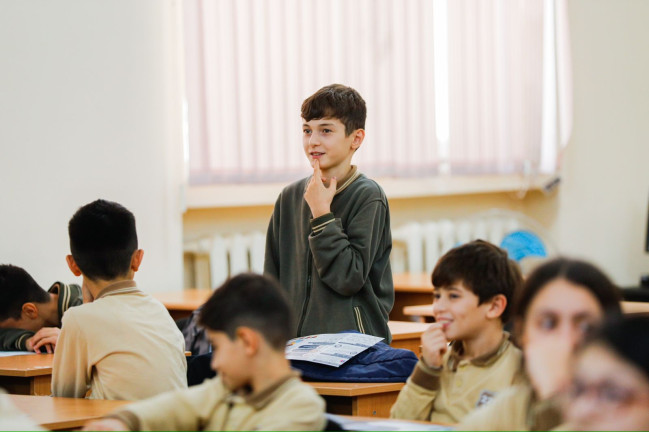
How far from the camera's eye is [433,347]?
195 cm

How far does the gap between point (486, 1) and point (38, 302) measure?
13.4 feet

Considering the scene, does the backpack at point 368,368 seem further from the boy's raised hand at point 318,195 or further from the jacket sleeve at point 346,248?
the boy's raised hand at point 318,195

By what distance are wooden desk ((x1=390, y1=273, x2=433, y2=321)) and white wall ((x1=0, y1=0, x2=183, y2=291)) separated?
119 cm

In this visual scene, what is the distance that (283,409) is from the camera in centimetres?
151

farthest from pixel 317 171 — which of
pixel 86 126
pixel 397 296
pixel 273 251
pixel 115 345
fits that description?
pixel 397 296

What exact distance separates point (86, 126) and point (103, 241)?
7.11 ft

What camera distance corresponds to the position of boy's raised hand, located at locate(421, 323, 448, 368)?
6.41 ft

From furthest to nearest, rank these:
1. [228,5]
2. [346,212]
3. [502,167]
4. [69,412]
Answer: [502,167] < [228,5] < [346,212] < [69,412]

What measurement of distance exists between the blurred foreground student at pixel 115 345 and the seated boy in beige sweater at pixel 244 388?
706 millimetres

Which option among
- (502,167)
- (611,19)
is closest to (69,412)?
(502,167)

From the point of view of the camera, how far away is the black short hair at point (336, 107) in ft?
10.1

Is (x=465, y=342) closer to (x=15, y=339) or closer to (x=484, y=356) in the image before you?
(x=484, y=356)

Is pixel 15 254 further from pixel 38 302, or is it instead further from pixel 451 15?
pixel 451 15

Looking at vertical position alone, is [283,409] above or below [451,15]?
below
